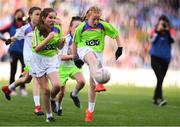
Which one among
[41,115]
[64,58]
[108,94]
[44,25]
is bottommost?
[108,94]

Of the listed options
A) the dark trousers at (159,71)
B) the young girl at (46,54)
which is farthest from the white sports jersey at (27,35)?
the dark trousers at (159,71)

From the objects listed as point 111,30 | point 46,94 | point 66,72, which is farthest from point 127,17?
point 46,94

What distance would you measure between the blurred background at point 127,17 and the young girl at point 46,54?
1694cm

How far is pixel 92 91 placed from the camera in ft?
42.2

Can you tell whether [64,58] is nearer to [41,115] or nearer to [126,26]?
[41,115]

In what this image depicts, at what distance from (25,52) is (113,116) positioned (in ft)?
8.58

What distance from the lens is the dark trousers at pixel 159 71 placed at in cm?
1997

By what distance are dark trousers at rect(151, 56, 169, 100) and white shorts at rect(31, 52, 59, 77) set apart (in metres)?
7.81

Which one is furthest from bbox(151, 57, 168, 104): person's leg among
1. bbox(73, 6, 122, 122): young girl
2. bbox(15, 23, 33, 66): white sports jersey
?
bbox(73, 6, 122, 122): young girl

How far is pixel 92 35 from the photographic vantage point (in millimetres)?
12734

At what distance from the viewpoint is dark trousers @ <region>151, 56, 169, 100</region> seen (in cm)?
1997

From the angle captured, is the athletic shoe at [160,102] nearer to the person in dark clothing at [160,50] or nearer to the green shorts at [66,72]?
the person in dark clothing at [160,50]

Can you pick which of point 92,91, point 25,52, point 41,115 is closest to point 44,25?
point 92,91

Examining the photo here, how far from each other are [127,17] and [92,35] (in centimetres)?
1831
